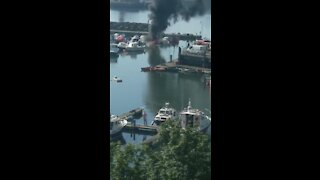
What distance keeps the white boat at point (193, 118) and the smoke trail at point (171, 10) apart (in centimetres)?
88

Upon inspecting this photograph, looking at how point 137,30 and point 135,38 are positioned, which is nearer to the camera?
point 137,30

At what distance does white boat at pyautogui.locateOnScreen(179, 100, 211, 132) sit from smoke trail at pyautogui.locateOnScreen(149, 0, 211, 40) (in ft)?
2.90

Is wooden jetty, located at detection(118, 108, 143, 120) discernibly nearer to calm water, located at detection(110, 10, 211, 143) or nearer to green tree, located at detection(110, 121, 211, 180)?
calm water, located at detection(110, 10, 211, 143)

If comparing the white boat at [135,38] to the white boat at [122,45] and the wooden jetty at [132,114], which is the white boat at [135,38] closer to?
the white boat at [122,45]

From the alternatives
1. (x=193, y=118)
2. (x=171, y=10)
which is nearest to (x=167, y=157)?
(x=193, y=118)

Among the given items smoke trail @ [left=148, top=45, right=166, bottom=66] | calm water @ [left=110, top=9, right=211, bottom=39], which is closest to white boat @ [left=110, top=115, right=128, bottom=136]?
smoke trail @ [left=148, top=45, right=166, bottom=66]

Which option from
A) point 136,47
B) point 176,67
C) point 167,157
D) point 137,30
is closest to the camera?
point 176,67

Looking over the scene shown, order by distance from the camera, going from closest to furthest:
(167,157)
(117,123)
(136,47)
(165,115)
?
(136,47), (117,123), (165,115), (167,157)

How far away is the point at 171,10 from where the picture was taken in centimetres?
323

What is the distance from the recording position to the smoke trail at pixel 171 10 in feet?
10.5

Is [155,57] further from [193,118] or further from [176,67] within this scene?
[193,118]

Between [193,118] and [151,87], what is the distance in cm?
63
